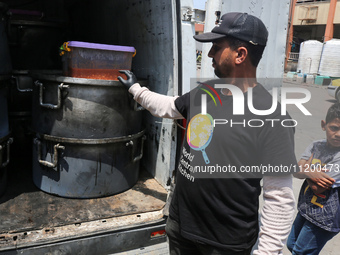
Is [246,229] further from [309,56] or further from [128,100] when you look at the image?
[309,56]

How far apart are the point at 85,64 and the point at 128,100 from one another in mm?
451

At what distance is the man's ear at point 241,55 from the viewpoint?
1.52 meters

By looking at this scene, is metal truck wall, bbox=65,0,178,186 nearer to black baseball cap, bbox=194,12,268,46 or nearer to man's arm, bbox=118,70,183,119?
man's arm, bbox=118,70,183,119

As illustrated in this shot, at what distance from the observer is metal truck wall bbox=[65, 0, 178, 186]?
2.43m

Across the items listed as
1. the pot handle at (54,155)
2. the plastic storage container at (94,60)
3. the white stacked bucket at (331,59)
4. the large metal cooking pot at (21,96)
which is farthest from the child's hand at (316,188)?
the white stacked bucket at (331,59)

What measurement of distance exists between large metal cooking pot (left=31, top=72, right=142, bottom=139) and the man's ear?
1.19 m

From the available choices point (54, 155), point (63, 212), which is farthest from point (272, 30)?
point (63, 212)

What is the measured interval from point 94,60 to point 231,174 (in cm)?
148

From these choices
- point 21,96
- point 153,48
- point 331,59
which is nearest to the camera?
point 153,48

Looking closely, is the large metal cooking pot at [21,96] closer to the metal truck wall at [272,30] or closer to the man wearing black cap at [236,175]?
the metal truck wall at [272,30]

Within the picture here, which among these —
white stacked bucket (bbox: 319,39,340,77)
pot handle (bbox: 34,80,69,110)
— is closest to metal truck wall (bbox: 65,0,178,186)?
pot handle (bbox: 34,80,69,110)

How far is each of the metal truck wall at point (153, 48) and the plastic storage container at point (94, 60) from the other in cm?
29

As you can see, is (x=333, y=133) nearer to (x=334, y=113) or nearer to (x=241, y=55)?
(x=334, y=113)

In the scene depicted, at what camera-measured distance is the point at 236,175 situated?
150 centimetres
